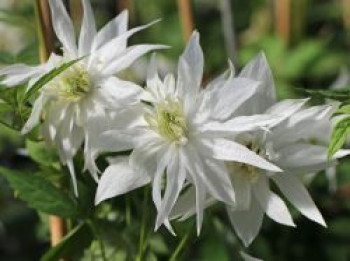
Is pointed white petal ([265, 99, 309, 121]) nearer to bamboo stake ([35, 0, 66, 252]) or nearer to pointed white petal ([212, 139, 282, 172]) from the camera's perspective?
pointed white petal ([212, 139, 282, 172])

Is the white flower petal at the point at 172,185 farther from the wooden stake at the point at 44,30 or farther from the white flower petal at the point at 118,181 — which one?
the wooden stake at the point at 44,30

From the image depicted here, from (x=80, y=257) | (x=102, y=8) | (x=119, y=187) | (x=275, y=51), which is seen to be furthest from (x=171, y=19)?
(x=119, y=187)

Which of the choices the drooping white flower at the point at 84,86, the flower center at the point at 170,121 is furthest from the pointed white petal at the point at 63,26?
the flower center at the point at 170,121

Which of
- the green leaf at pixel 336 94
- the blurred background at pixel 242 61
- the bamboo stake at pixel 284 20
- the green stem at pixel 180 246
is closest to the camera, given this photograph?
the green leaf at pixel 336 94

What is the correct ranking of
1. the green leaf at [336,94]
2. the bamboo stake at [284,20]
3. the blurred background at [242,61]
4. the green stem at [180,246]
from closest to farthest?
the green leaf at [336,94], the green stem at [180,246], the blurred background at [242,61], the bamboo stake at [284,20]

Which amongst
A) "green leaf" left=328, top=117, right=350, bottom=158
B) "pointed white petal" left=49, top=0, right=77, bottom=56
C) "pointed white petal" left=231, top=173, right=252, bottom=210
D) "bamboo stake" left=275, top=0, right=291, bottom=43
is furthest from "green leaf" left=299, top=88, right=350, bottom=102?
"bamboo stake" left=275, top=0, right=291, bottom=43

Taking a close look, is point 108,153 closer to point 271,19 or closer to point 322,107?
point 322,107

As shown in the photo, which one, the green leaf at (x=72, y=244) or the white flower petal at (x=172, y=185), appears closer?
the white flower petal at (x=172, y=185)
